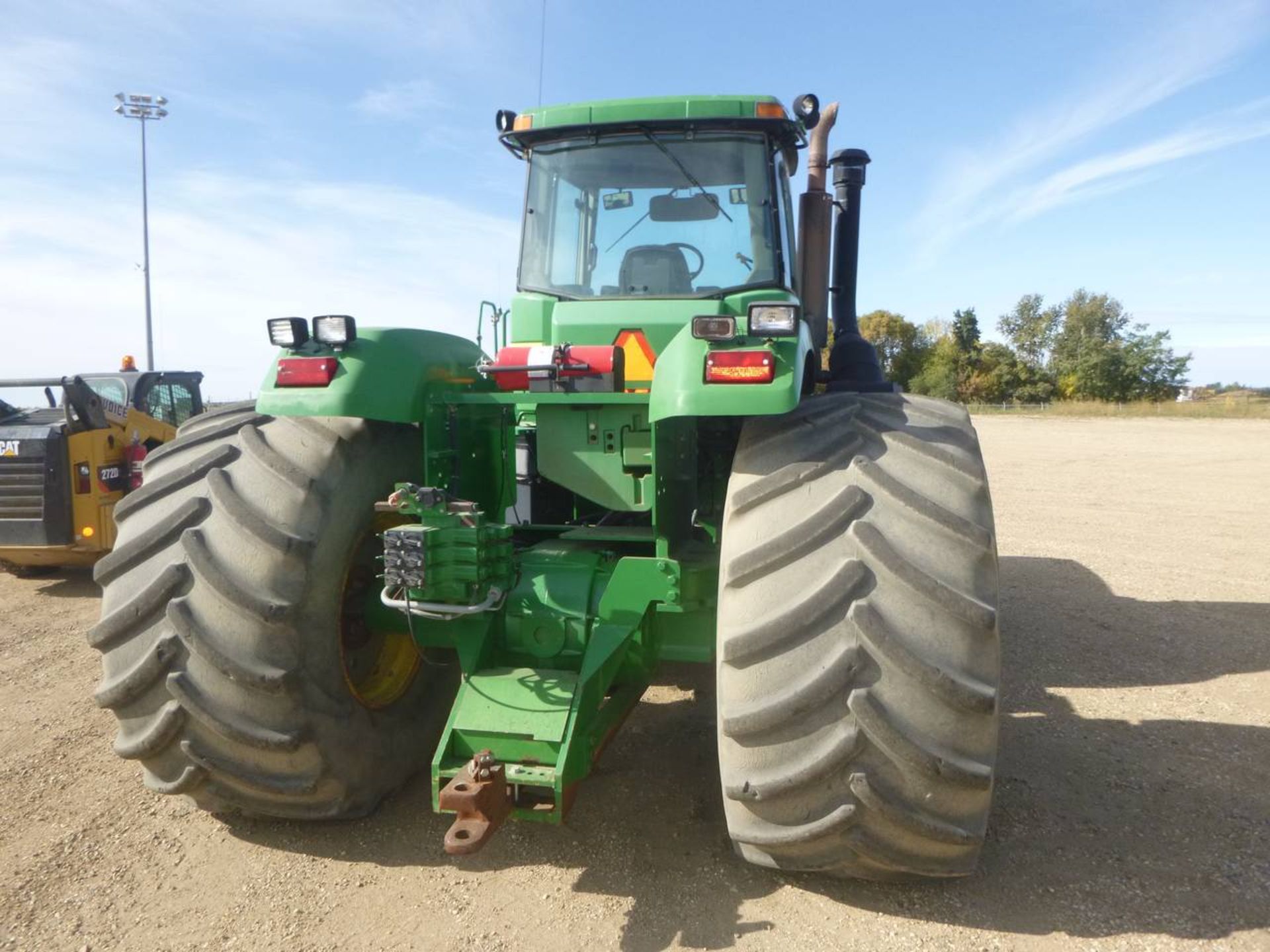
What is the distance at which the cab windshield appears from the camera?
12.1 ft

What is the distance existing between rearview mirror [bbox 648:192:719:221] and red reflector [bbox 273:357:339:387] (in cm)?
163

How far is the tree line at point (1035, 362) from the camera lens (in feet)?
184

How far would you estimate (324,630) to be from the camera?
9.29 ft

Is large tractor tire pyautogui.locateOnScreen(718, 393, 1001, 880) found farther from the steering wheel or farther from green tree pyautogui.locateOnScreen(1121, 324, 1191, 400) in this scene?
green tree pyautogui.locateOnScreen(1121, 324, 1191, 400)

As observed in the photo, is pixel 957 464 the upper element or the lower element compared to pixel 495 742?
upper

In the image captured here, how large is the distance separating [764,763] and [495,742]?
842 mm

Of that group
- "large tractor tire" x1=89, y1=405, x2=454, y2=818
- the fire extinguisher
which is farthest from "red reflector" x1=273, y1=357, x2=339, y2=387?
the fire extinguisher

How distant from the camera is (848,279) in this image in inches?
222

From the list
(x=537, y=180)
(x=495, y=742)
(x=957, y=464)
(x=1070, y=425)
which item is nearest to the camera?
(x=957, y=464)

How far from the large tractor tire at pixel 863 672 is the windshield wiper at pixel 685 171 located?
1714mm

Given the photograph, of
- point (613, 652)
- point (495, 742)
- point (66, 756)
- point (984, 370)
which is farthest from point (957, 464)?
point (984, 370)

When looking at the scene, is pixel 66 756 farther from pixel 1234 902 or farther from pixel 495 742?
pixel 1234 902

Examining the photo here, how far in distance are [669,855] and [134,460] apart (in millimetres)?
6930

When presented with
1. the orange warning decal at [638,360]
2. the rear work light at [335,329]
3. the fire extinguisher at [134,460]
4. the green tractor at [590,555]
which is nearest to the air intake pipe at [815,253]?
the green tractor at [590,555]
